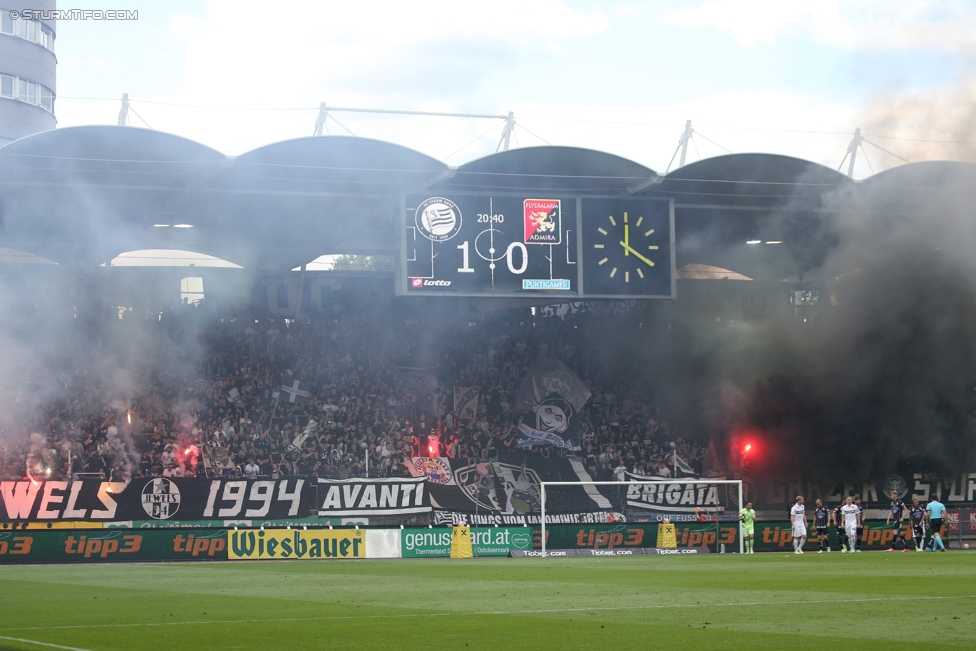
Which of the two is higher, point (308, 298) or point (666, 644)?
point (308, 298)

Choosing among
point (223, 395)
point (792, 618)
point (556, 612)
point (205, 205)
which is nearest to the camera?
point (792, 618)

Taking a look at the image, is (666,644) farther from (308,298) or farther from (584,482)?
(308,298)

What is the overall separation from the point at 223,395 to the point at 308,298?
7.42 metres

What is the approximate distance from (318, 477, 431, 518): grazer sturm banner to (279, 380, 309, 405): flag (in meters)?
4.98

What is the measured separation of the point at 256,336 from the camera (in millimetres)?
33531

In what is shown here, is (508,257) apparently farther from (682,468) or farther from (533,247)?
(682,468)

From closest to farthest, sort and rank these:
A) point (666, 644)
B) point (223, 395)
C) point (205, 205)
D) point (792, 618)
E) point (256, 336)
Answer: point (666, 644) < point (792, 618) < point (205, 205) < point (223, 395) < point (256, 336)

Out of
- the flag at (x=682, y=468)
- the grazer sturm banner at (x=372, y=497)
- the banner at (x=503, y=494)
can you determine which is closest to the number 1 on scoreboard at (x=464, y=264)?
the grazer sturm banner at (x=372, y=497)

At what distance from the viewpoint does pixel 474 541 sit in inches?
1030

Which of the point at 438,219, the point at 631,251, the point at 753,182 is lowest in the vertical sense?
the point at 631,251

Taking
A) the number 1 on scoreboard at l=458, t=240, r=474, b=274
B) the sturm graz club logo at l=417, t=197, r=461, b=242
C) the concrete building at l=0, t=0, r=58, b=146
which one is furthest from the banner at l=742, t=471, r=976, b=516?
the concrete building at l=0, t=0, r=58, b=146

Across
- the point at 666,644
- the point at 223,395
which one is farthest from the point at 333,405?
the point at 666,644

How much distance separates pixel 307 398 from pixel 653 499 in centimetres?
1024

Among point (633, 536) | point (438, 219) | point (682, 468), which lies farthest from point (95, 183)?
point (682, 468)
